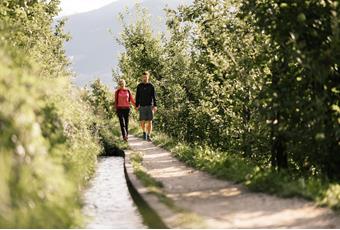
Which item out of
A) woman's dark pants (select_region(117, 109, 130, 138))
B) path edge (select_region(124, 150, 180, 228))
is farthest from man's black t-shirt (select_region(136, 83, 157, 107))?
path edge (select_region(124, 150, 180, 228))

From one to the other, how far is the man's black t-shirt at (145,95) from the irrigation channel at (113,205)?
25.0 feet

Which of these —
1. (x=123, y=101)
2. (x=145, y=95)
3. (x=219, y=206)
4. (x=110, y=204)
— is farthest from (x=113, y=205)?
(x=123, y=101)

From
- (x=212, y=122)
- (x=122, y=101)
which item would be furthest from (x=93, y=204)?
(x=122, y=101)

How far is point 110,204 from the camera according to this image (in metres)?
9.49

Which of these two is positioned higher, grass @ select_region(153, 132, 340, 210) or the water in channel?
grass @ select_region(153, 132, 340, 210)

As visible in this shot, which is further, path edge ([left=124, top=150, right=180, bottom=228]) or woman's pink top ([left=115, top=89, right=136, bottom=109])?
woman's pink top ([left=115, top=89, right=136, bottom=109])

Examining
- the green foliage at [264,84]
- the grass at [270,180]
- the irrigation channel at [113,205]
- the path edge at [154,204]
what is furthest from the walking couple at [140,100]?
the path edge at [154,204]

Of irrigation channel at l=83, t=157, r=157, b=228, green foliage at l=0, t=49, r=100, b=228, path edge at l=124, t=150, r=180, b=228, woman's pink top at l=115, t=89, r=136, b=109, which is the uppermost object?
woman's pink top at l=115, t=89, r=136, b=109

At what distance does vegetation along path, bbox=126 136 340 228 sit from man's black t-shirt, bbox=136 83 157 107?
8921 mm

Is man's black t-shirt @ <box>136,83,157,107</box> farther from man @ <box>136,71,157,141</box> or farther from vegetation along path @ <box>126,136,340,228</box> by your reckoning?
vegetation along path @ <box>126,136,340,228</box>

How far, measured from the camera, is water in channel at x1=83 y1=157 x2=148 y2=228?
806cm

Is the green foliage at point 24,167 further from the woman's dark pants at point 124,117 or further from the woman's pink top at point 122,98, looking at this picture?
the woman's dark pants at point 124,117

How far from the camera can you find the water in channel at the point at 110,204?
806 cm

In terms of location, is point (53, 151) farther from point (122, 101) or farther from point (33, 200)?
point (122, 101)
